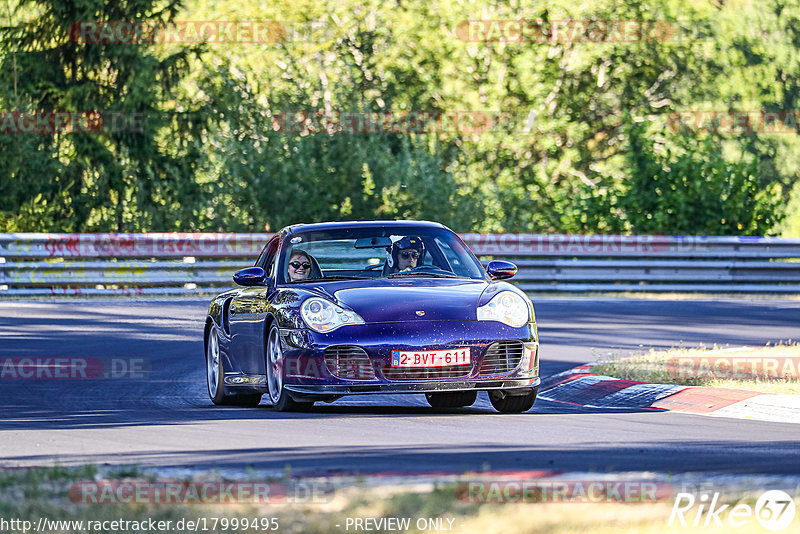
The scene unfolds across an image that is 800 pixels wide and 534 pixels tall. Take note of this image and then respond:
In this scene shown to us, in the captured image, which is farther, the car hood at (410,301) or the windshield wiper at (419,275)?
the windshield wiper at (419,275)

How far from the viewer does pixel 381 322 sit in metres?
10.4

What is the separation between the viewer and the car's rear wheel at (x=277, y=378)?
10.8 metres

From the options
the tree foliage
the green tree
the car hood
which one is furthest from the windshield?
the green tree

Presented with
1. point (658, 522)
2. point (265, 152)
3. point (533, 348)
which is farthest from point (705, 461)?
point (265, 152)

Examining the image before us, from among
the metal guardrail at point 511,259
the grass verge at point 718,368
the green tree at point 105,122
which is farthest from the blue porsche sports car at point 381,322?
the green tree at point 105,122

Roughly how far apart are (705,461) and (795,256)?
63.9 feet

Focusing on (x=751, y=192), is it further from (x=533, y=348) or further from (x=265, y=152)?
(x=533, y=348)

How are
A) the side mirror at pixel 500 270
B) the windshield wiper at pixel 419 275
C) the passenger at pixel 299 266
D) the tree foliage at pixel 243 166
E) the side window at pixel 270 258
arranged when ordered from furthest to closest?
the tree foliage at pixel 243 166, the side window at pixel 270 258, the passenger at pixel 299 266, the side mirror at pixel 500 270, the windshield wiper at pixel 419 275

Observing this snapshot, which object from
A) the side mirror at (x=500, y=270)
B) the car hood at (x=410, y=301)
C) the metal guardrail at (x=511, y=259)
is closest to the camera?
the car hood at (x=410, y=301)

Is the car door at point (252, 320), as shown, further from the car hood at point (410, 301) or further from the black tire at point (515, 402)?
the black tire at point (515, 402)

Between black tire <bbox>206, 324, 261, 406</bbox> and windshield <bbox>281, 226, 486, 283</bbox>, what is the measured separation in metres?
1.22

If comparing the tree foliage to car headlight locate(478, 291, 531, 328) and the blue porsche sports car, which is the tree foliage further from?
car headlight locate(478, 291, 531, 328)

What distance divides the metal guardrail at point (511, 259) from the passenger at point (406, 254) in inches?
540

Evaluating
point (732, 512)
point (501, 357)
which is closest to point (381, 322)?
point (501, 357)
